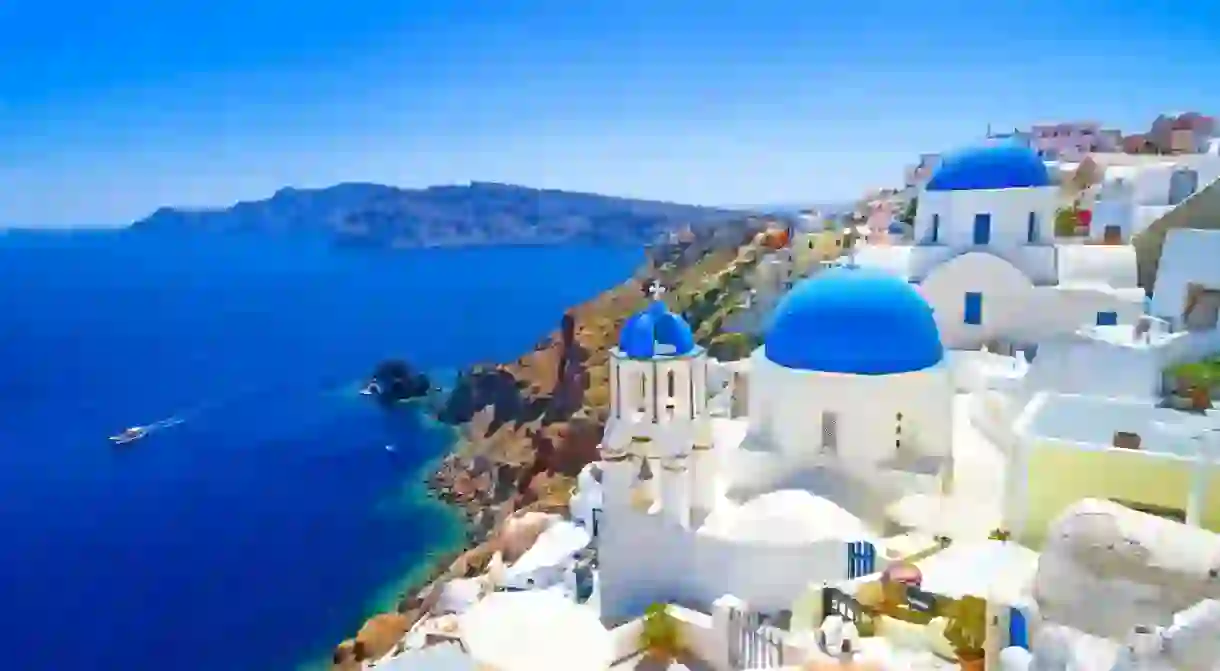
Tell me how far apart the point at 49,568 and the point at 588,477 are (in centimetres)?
2402

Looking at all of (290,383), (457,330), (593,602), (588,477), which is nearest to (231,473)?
(290,383)

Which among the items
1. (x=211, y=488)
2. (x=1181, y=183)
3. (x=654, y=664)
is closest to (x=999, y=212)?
(x=1181, y=183)

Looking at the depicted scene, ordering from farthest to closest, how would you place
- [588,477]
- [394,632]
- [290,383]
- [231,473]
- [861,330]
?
[290,383] → [231,473] → [394,632] → [588,477] → [861,330]

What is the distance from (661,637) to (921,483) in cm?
436

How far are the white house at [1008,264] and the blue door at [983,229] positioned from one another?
0.02 m

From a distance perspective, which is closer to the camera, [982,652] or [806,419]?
[982,652]

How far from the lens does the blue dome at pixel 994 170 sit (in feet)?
64.0

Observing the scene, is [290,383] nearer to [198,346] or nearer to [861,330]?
[198,346]

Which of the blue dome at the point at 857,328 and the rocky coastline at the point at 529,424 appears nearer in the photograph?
the blue dome at the point at 857,328

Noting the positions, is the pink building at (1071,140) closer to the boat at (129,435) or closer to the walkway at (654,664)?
the walkway at (654,664)

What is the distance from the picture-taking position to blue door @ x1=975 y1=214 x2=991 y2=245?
19859mm

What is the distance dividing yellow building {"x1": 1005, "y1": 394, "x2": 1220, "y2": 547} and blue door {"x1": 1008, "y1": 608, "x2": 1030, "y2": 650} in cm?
305

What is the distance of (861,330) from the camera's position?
13.5 meters

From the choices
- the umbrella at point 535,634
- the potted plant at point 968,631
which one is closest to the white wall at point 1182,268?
the potted plant at point 968,631
